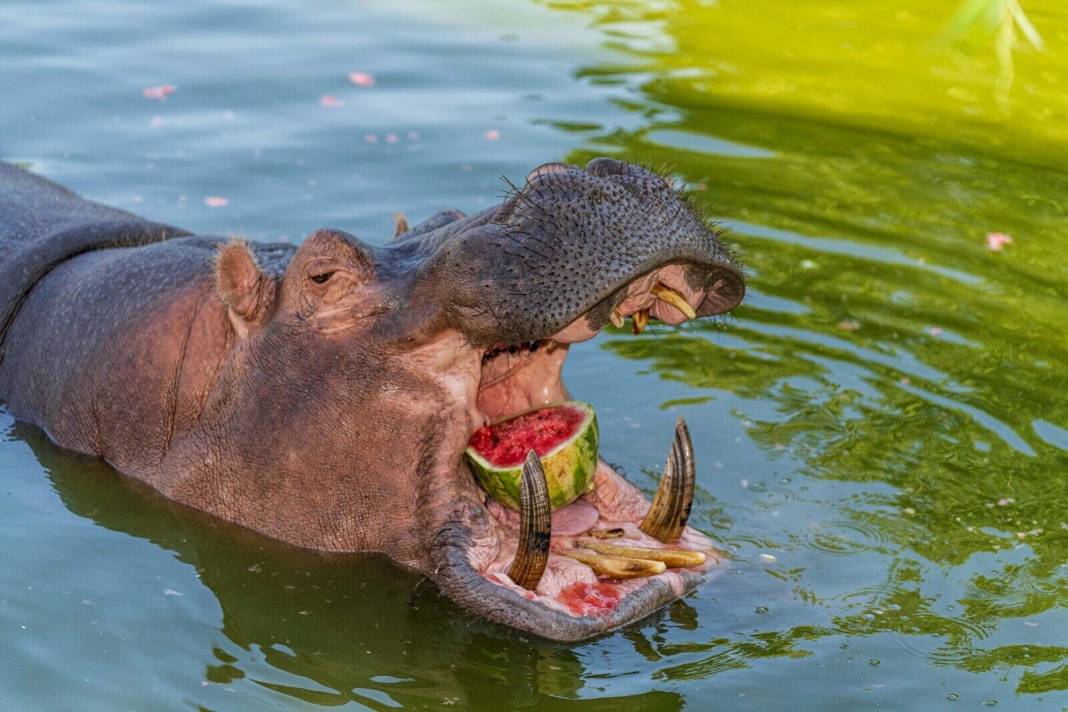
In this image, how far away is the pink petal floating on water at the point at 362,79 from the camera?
1290 cm

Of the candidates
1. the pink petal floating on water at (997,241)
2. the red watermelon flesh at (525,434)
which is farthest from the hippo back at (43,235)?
the pink petal floating on water at (997,241)

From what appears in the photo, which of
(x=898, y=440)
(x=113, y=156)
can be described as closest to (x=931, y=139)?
(x=898, y=440)

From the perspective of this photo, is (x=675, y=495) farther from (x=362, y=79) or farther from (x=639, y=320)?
(x=362, y=79)

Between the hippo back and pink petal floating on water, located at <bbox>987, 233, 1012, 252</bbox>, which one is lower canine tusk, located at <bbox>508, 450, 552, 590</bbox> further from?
pink petal floating on water, located at <bbox>987, 233, 1012, 252</bbox>

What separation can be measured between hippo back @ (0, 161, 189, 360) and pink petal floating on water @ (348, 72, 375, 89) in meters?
4.51

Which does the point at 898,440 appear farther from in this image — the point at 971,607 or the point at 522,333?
the point at 522,333

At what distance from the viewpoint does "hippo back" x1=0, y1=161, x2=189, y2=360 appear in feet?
23.9

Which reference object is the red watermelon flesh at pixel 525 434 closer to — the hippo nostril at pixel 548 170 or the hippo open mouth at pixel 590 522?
the hippo open mouth at pixel 590 522

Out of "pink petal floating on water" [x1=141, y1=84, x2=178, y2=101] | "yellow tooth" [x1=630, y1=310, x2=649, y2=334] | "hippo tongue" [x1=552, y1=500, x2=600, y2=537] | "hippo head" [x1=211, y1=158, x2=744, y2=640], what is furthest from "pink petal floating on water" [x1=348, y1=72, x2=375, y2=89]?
"yellow tooth" [x1=630, y1=310, x2=649, y2=334]

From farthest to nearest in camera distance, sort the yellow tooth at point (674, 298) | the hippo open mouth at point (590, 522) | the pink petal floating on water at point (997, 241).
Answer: the pink petal floating on water at point (997, 241) < the yellow tooth at point (674, 298) < the hippo open mouth at point (590, 522)

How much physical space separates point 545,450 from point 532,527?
612 mm

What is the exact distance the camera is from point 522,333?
5.62 m

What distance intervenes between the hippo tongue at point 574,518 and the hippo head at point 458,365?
0.01 m

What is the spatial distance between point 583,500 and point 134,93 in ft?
Result: 23.5
